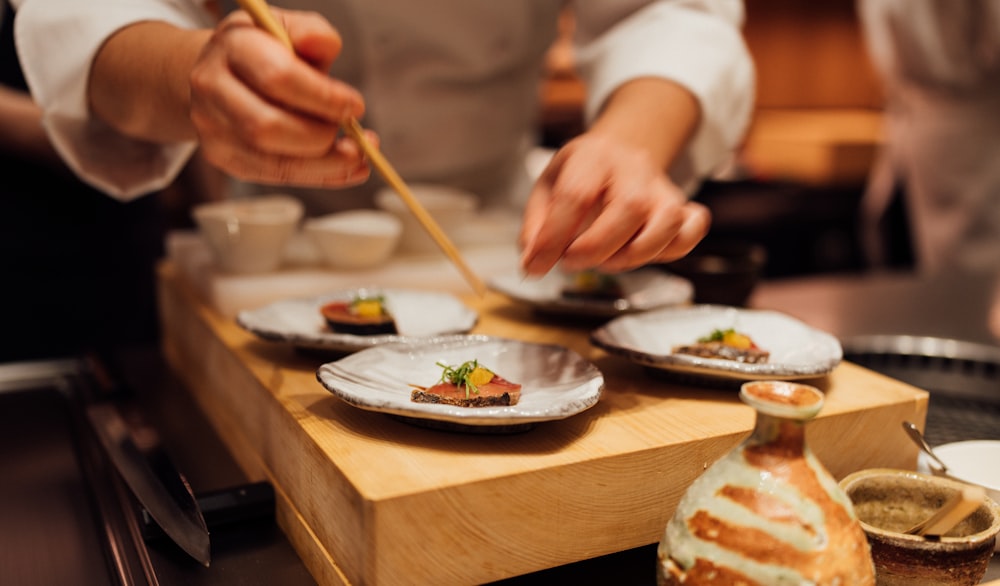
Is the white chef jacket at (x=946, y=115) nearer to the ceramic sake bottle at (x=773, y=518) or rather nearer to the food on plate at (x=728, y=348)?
the food on plate at (x=728, y=348)

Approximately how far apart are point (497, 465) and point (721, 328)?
0.61 m

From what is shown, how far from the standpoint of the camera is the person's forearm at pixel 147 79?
1.21 m

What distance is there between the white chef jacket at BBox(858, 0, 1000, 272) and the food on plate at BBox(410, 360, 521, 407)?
98.9 inches

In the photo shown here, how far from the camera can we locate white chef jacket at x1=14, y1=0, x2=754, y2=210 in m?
1.42

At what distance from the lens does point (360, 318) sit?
4.44ft

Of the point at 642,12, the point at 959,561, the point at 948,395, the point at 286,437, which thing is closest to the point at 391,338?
the point at 286,437

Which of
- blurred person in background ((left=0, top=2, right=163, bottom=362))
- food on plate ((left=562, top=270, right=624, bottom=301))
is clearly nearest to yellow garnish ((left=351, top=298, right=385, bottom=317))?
food on plate ((left=562, top=270, right=624, bottom=301))

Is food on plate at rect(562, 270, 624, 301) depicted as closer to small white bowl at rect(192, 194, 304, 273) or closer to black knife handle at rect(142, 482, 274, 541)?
small white bowl at rect(192, 194, 304, 273)

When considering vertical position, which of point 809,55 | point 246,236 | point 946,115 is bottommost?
point 246,236

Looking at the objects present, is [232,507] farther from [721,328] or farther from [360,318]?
[721,328]

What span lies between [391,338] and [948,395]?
3.36ft

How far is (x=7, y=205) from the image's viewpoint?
2.38 metres

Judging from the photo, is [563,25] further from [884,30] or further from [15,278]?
[15,278]

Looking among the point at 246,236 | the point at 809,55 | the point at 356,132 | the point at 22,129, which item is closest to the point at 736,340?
the point at 356,132
